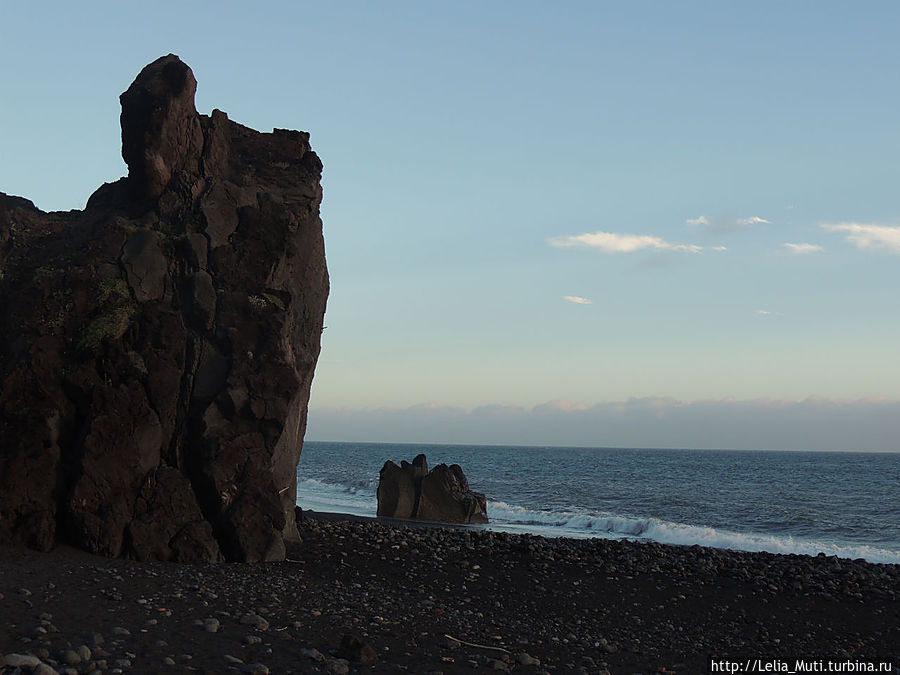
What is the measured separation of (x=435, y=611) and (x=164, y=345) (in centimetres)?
878

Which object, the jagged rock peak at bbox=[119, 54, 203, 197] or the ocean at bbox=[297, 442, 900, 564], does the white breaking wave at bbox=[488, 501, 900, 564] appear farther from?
the jagged rock peak at bbox=[119, 54, 203, 197]

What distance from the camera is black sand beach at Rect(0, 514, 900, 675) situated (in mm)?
9828

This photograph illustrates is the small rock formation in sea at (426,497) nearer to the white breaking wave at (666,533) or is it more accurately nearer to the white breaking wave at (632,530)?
the white breaking wave at (632,530)

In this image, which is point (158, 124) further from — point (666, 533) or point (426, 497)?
point (666, 533)

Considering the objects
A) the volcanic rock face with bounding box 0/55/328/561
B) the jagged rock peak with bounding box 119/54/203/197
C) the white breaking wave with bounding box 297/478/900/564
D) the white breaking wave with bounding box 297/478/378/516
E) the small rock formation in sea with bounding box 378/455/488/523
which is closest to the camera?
the volcanic rock face with bounding box 0/55/328/561

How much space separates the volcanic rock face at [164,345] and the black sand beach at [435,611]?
119 cm

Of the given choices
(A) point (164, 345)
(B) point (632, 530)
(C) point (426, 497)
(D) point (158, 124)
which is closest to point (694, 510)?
(B) point (632, 530)

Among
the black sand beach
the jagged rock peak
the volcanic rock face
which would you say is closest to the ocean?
the black sand beach

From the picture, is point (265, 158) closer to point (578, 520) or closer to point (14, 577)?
point (14, 577)

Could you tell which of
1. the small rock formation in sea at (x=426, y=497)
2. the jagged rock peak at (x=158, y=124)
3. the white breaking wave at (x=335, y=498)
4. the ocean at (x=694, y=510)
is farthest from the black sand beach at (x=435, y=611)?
the white breaking wave at (x=335, y=498)

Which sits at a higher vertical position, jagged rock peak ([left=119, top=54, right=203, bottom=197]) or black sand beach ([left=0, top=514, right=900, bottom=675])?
jagged rock peak ([left=119, top=54, right=203, bottom=197])

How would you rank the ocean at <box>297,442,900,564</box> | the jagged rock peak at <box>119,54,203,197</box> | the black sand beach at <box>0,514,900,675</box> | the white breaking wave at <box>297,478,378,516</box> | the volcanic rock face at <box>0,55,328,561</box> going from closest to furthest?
the black sand beach at <box>0,514,900,675</box> < the volcanic rock face at <box>0,55,328,561</box> < the jagged rock peak at <box>119,54,203,197</box> < the ocean at <box>297,442,900,564</box> < the white breaking wave at <box>297,478,378,516</box>

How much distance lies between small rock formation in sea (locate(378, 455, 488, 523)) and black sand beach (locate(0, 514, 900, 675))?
12814mm

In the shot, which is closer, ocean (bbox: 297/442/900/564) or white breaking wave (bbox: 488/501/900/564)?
white breaking wave (bbox: 488/501/900/564)
